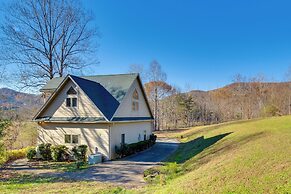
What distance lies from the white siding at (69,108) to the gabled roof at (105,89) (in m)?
0.32

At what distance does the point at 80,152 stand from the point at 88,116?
2.62m

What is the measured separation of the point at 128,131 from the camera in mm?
19250

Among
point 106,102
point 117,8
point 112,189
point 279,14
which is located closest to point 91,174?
point 112,189

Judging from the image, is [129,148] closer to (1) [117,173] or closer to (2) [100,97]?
(2) [100,97]

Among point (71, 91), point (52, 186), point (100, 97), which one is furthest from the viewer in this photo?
point (100, 97)

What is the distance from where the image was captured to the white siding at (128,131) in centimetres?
1656

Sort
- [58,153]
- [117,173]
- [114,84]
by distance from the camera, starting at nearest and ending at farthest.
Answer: [117,173], [58,153], [114,84]

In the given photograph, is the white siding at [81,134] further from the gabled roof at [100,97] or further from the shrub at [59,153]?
the gabled roof at [100,97]

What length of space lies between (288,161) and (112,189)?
6.29 m

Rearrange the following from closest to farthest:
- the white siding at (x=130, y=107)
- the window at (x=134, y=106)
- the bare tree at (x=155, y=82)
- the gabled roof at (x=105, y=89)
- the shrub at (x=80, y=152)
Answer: the shrub at (x=80, y=152)
the gabled roof at (x=105, y=89)
the white siding at (x=130, y=107)
the window at (x=134, y=106)
the bare tree at (x=155, y=82)

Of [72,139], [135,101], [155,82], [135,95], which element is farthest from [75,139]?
[155,82]

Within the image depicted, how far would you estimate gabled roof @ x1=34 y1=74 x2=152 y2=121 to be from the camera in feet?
55.5

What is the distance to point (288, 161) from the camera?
750 cm

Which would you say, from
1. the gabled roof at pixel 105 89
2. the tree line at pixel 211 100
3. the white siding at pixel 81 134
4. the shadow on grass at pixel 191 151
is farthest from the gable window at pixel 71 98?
the tree line at pixel 211 100
